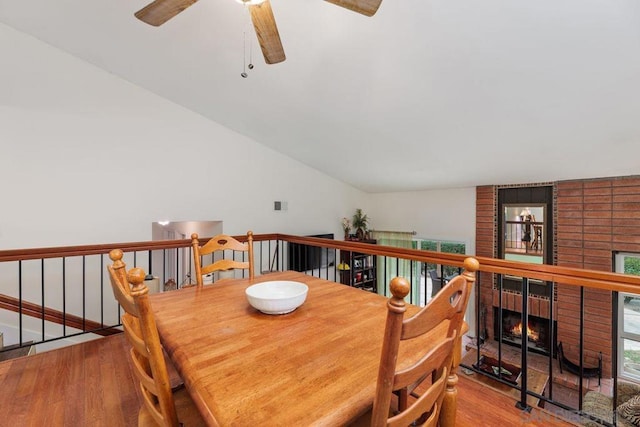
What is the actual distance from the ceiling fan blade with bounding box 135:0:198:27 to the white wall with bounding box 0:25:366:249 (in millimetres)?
2187

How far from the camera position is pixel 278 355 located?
0.92 m

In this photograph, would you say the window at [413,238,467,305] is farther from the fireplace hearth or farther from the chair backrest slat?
the chair backrest slat

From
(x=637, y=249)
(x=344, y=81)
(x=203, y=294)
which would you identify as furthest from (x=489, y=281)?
(x=203, y=294)

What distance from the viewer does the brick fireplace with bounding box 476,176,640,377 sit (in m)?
4.06

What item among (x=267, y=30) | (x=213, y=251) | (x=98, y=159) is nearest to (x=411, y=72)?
(x=267, y=30)

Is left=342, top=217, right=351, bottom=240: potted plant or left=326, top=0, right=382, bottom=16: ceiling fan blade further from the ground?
left=326, top=0, right=382, bottom=16: ceiling fan blade

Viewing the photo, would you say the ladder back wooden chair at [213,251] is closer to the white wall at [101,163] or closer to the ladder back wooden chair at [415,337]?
the ladder back wooden chair at [415,337]

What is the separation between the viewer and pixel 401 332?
2.03 ft

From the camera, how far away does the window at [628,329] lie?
13.8 feet

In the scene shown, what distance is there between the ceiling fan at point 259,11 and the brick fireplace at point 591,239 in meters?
4.71

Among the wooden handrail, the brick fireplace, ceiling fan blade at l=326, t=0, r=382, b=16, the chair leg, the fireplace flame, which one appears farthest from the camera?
the fireplace flame

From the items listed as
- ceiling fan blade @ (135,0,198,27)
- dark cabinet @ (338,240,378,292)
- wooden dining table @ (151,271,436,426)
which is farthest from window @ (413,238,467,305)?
ceiling fan blade @ (135,0,198,27)

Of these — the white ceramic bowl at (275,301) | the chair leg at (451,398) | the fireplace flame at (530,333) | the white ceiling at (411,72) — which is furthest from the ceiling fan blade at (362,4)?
the fireplace flame at (530,333)

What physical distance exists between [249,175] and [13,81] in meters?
2.69
